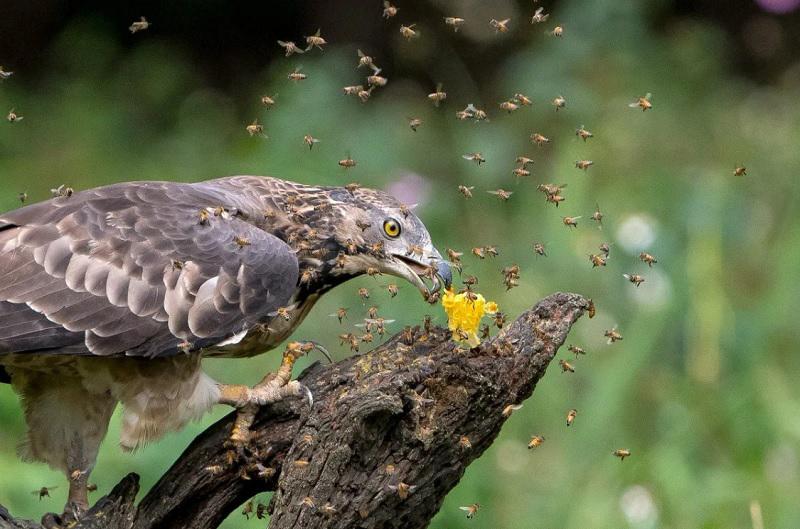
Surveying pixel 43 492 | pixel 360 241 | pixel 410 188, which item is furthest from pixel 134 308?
pixel 410 188

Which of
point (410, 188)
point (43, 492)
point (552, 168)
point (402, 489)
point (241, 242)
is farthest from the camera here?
point (552, 168)

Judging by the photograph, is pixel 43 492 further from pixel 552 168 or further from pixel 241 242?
pixel 552 168

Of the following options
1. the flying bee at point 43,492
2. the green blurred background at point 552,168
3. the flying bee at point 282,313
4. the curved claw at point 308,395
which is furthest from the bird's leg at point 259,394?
the green blurred background at point 552,168

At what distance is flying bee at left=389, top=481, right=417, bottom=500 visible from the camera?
12.8 feet

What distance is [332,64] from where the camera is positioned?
903 centimetres

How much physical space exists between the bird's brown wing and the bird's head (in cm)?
25

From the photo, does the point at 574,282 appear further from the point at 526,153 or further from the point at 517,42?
the point at 517,42

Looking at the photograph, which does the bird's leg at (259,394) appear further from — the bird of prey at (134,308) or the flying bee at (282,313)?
the flying bee at (282,313)

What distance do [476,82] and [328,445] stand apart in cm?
639

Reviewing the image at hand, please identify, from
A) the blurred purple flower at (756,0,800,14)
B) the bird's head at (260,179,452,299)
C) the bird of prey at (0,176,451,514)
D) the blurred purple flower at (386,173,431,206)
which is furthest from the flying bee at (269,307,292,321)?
the blurred purple flower at (756,0,800,14)

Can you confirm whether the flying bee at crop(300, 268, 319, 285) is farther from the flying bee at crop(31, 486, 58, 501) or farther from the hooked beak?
the flying bee at crop(31, 486, 58, 501)

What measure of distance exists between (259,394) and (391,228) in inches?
31.1

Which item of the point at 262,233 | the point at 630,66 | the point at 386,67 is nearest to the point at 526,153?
the point at 630,66

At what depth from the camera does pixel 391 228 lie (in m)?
4.82
